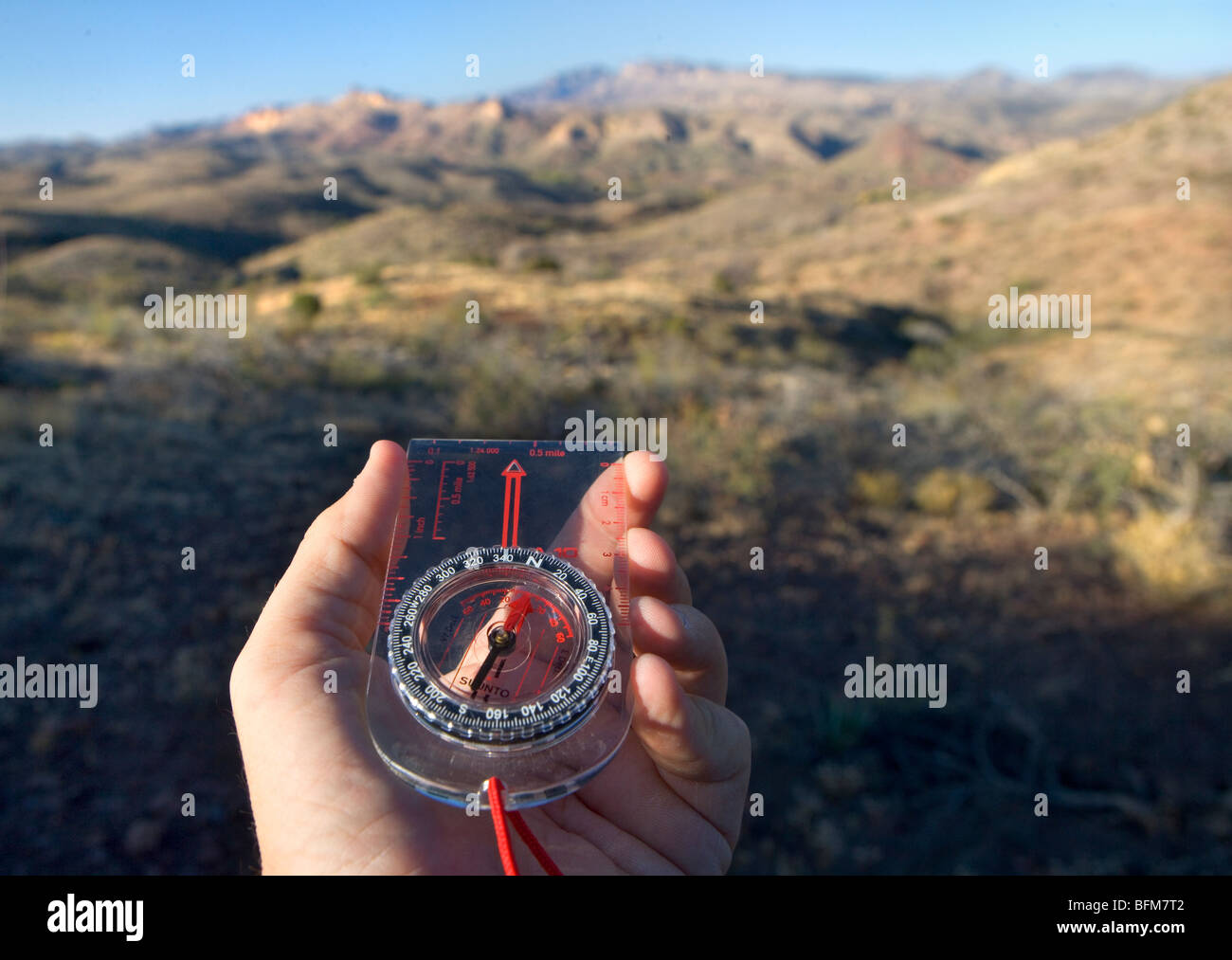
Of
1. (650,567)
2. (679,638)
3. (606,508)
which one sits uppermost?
(606,508)

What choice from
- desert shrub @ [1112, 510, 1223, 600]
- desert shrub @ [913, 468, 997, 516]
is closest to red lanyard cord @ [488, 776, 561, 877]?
desert shrub @ [1112, 510, 1223, 600]

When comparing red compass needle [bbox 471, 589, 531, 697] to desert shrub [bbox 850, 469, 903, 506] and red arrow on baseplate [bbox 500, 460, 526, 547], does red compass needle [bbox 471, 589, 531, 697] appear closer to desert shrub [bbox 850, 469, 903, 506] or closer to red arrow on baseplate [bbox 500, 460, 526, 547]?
red arrow on baseplate [bbox 500, 460, 526, 547]

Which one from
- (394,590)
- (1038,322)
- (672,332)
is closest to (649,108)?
(1038,322)

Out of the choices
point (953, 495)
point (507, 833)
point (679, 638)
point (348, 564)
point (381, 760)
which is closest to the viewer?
point (507, 833)

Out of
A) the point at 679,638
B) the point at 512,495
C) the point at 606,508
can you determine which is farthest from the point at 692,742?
the point at 512,495

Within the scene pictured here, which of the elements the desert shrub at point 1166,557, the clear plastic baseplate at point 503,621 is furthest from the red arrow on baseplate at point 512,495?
the desert shrub at point 1166,557

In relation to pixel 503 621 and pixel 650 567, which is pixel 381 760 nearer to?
pixel 503 621

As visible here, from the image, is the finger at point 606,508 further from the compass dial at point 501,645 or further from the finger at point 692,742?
the finger at point 692,742
